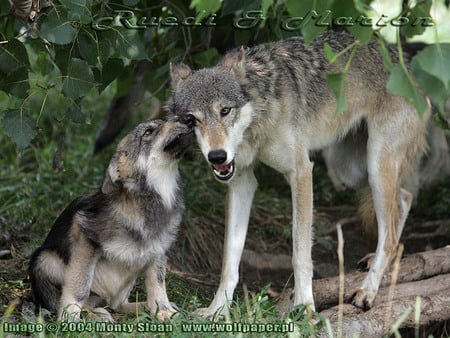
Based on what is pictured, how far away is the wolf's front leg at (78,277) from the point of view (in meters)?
5.11

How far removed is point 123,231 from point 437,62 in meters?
2.64

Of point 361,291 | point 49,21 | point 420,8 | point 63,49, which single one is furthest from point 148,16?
point 420,8

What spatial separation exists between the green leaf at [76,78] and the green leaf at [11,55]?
368mm

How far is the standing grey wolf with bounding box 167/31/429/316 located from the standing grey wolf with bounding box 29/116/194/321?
0.31m

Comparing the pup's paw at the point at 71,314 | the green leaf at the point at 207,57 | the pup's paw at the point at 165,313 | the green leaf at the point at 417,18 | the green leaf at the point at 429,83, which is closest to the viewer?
the green leaf at the point at 429,83

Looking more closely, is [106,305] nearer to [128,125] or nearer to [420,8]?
[420,8]

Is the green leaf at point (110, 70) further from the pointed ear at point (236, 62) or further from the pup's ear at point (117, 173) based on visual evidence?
the pointed ear at point (236, 62)

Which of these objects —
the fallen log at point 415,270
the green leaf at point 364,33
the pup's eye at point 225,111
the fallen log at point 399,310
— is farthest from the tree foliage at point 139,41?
the fallen log at point 415,270

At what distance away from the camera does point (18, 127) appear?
498cm

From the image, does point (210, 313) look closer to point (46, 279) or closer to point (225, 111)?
point (46, 279)

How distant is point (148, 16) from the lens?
6473mm

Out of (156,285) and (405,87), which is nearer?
(405,87)

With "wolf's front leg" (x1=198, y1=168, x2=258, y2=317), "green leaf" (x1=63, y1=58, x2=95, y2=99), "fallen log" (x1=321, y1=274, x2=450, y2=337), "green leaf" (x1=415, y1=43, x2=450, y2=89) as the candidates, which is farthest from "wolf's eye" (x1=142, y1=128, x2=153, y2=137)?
"green leaf" (x1=415, y1=43, x2=450, y2=89)

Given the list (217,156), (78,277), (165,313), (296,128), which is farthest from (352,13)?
(78,277)
